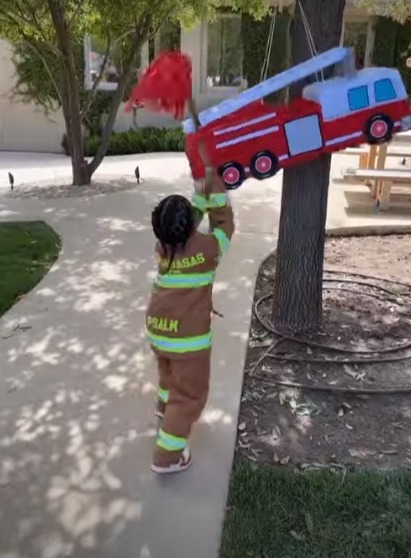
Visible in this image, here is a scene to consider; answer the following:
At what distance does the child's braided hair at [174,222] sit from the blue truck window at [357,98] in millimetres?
1279

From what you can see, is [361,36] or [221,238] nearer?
[221,238]

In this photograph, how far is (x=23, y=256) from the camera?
5754 mm

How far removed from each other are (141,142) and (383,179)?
7.84 metres

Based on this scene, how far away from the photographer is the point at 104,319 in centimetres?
434

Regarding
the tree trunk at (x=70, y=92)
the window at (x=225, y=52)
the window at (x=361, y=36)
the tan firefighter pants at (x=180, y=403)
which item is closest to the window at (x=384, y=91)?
the tan firefighter pants at (x=180, y=403)

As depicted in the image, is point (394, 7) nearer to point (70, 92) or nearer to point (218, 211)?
point (70, 92)

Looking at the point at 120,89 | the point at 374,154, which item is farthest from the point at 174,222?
the point at 120,89

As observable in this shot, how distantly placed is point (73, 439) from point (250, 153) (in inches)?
68.4

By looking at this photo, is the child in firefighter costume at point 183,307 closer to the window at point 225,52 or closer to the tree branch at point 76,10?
the tree branch at point 76,10

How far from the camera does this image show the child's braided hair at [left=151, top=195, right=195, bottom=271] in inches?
95.3

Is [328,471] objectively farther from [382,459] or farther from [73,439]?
[73,439]

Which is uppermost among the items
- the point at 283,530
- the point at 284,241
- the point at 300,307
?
the point at 284,241

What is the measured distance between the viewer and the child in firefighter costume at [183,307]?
A: 2475 millimetres

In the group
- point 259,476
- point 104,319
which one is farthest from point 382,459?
point 104,319
